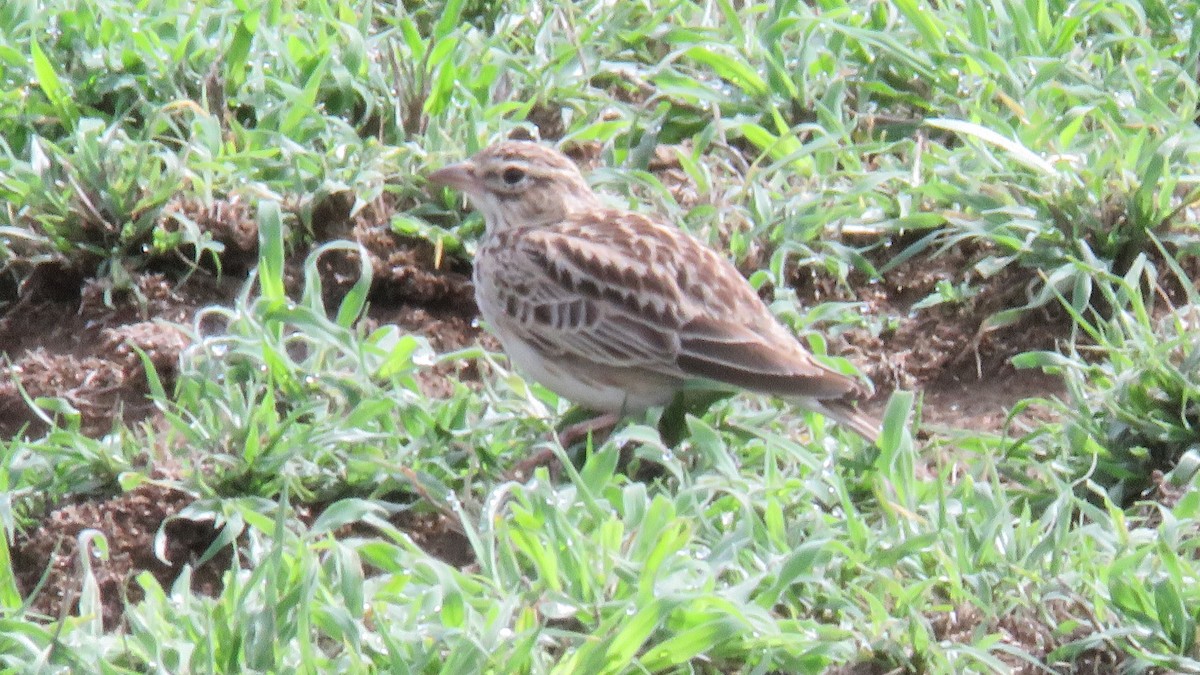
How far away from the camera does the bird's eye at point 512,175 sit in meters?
6.89

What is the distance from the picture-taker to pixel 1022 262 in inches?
271

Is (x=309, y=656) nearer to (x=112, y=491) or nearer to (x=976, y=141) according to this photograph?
(x=112, y=491)

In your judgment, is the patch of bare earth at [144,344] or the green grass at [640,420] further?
the patch of bare earth at [144,344]

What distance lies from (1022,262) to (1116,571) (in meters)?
1.86

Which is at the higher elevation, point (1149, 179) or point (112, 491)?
point (1149, 179)

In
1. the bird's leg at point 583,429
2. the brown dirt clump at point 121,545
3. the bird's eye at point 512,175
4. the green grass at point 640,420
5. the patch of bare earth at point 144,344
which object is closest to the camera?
the green grass at point 640,420

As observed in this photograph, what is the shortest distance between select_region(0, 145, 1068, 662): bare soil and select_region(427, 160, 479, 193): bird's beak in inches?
11.8

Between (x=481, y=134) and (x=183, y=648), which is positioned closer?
(x=183, y=648)

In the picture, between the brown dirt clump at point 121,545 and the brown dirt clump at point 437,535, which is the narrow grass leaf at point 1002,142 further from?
the brown dirt clump at point 121,545

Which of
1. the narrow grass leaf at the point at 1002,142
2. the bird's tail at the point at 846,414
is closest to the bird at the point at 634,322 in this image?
the bird's tail at the point at 846,414

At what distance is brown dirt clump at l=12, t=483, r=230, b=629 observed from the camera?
223 inches

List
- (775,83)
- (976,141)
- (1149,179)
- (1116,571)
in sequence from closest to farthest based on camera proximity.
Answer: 1. (1116,571)
2. (1149,179)
3. (976,141)
4. (775,83)

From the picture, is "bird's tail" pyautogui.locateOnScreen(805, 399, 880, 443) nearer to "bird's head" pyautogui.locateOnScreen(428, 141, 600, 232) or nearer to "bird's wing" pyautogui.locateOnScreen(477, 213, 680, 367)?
"bird's wing" pyautogui.locateOnScreen(477, 213, 680, 367)

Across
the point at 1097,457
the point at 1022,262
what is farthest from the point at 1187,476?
the point at 1022,262
